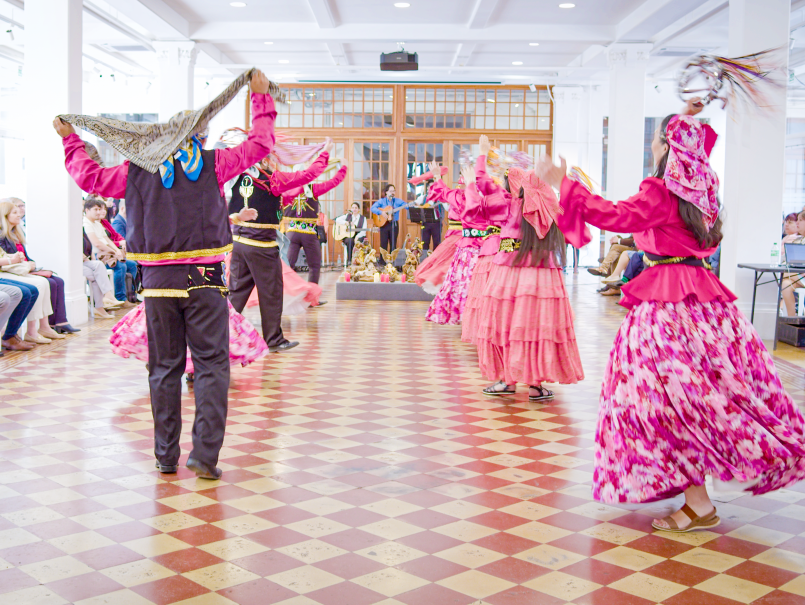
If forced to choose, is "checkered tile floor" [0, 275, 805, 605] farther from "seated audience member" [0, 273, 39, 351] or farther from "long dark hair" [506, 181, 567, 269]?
"seated audience member" [0, 273, 39, 351]

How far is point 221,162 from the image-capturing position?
3207 millimetres

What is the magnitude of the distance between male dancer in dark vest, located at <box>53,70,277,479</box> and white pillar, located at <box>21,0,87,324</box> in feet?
14.8

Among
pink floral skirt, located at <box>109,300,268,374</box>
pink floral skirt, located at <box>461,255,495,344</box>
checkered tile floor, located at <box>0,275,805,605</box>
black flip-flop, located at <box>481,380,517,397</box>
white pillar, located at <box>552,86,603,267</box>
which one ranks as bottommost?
checkered tile floor, located at <box>0,275,805,605</box>

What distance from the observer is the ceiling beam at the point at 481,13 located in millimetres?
10328

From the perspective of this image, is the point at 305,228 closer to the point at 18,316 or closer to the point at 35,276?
the point at 35,276

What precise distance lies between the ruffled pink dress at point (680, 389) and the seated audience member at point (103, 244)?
23.4 ft

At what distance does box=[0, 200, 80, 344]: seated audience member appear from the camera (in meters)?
6.39

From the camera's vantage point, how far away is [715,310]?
2773 mm

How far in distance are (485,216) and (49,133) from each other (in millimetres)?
4559

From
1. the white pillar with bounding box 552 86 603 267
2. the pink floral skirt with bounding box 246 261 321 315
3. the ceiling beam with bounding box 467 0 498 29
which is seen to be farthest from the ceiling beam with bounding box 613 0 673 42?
the pink floral skirt with bounding box 246 261 321 315

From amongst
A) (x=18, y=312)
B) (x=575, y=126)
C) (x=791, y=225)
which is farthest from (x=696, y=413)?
(x=575, y=126)

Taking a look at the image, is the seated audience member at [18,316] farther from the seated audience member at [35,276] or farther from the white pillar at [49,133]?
the white pillar at [49,133]

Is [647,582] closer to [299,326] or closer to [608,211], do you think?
[608,211]

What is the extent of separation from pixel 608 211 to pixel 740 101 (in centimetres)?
77
